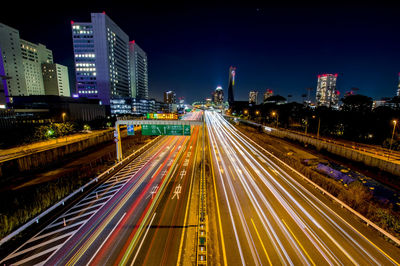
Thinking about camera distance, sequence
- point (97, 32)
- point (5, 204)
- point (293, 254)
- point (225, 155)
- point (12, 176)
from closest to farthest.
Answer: point (293, 254) < point (5, 204) < point (12, 176) < point (225, 155) < point (97, 32)

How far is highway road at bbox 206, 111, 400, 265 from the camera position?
12422 millimetres

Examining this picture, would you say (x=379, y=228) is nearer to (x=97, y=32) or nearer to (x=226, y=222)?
(x=226, y=222)

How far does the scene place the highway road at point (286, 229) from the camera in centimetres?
1242

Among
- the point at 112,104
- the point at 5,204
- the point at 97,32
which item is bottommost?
the point at 5,204

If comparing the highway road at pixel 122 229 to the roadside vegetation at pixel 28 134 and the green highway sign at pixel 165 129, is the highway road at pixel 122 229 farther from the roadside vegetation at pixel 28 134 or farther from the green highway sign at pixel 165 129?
the roadside vegetation at pixel 28 134

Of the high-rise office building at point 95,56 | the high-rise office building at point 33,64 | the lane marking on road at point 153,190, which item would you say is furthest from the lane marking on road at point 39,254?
the high-rise office building at point 33,64

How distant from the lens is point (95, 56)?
114938 millimetres

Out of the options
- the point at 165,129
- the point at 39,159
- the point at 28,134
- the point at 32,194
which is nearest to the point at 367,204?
the point at 165,129

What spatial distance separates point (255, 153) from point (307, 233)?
87.2 feet

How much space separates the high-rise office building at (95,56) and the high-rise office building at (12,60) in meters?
53.7

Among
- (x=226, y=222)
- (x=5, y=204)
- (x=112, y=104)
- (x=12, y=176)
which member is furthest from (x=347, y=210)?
(x=112, y=104)

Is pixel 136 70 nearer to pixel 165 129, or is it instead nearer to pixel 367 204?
pixel 165 129

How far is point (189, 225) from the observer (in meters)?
15.7

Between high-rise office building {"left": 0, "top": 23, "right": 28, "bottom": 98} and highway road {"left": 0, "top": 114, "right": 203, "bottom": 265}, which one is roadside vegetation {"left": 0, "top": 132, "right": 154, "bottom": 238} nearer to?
highway road {"left": 0, "top": 114, "right": 203, "bottom": 265}
